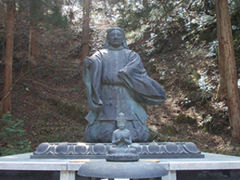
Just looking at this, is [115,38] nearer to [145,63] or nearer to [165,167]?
[165,167]

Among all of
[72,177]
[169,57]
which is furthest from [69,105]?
[72,177]

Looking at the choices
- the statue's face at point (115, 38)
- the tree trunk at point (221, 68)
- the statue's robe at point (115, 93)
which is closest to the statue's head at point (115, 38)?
the statue's face at point (115, 38)

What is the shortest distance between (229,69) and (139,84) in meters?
4.43

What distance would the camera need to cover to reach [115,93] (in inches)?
257

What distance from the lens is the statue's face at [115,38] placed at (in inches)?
270

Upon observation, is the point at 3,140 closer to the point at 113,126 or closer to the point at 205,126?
the point at 113,126

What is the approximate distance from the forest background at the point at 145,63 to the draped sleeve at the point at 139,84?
3744 millimetres

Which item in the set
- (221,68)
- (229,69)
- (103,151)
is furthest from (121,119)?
(221,68)

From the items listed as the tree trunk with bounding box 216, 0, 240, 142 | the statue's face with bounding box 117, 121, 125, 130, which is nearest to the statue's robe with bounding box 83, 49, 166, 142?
the statue's face with bounding box 117, 121, 125, 130

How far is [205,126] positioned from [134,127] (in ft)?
18.2

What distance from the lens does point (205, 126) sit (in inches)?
436

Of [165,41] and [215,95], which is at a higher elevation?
[165,41]

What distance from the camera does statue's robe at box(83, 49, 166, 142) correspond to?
20.8 feet

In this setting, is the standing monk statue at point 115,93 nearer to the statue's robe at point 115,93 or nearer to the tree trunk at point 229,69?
the statue's robe at point 115,93
